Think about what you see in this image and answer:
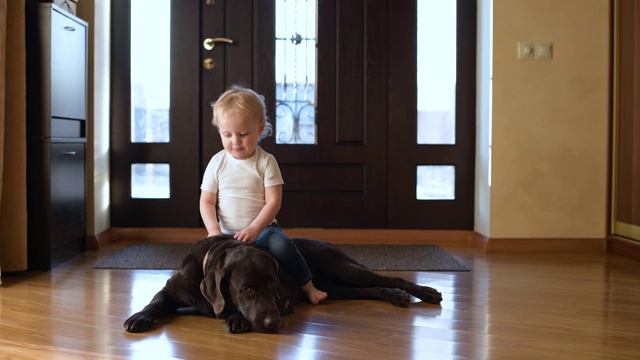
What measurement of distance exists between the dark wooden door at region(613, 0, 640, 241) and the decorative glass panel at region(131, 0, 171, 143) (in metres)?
2.51

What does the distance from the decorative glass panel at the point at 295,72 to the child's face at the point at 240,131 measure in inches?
64.8

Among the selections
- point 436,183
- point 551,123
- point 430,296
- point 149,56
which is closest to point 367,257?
point 436,183

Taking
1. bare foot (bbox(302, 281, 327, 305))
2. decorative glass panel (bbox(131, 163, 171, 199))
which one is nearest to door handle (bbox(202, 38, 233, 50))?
→ decorative glass panel (bbox(131, 163, 171, 199))

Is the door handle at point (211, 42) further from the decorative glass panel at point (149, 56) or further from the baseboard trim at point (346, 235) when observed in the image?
the baseboard trim at point (346, 235)

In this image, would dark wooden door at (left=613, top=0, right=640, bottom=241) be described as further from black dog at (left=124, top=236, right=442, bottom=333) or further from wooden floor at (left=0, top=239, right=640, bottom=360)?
black dog at (left=124, top=236, right=442, bottom=333)

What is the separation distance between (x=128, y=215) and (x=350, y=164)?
1330mm

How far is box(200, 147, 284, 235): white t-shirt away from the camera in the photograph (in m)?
2.91

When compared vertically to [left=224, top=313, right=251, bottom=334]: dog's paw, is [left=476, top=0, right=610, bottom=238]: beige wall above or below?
above

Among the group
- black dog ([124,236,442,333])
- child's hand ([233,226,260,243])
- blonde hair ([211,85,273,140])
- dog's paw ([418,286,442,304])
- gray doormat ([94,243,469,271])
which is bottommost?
gray doormat ([94,243,469,271])

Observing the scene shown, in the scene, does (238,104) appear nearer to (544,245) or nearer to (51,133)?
(51,133)

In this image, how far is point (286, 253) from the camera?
8.93 ft

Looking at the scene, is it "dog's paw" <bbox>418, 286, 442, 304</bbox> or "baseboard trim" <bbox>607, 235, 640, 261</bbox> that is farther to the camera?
"baseboard trim" <bbox>607, 235, 640, 261</bbox>

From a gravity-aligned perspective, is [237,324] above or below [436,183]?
below

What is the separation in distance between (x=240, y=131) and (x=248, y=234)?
38 cm
